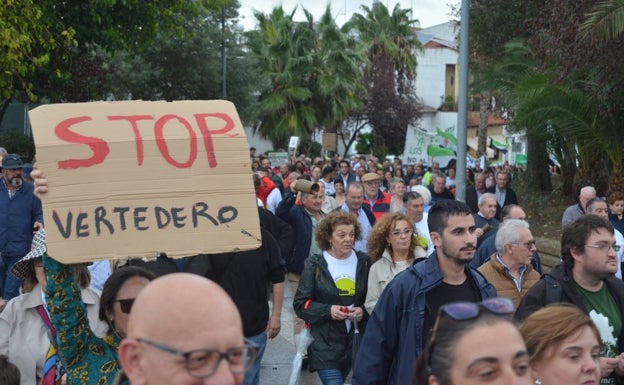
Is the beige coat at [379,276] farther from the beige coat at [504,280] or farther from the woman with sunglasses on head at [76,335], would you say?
the woman with sunglasses on head at [76,335]

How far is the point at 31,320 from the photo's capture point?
5223mm

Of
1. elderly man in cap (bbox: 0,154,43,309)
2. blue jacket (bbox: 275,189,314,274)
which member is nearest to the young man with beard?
blue jacket (bbox: 275,189,314,274)

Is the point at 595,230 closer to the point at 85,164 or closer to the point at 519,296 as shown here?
the point at 519,296

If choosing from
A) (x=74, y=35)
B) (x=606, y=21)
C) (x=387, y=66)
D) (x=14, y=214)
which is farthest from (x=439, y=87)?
(x=14, y=214)

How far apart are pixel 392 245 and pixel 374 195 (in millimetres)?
5214

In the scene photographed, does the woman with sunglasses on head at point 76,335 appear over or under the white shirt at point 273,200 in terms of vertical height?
over

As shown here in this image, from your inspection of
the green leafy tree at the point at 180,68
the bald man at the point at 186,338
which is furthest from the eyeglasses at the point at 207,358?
the green leafy tree at the point at 180,68

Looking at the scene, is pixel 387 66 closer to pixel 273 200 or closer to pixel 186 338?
pixel 273 200

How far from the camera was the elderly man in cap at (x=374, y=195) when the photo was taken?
39.4 ft

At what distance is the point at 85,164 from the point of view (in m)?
4.08

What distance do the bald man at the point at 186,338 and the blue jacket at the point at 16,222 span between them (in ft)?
26.3

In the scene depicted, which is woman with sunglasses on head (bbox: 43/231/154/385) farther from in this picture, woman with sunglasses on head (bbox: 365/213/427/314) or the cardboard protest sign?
woman with sunglasses on head (bbox: 365/213/427/314)

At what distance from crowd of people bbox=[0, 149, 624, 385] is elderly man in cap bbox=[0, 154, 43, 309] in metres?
0.09

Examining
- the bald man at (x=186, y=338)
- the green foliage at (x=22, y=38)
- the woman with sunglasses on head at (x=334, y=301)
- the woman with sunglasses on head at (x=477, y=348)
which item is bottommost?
the woman with sunglasses on head at (x=334, y=301)
